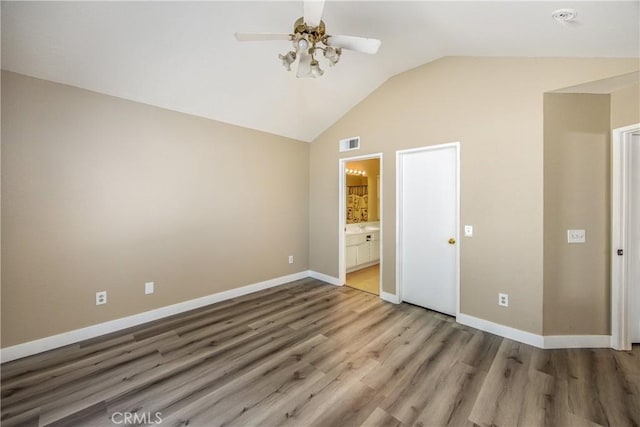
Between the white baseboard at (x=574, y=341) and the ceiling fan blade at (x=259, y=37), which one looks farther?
the white baseboard at (x=574, y=341)

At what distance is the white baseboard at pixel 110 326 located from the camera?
7.86 ft

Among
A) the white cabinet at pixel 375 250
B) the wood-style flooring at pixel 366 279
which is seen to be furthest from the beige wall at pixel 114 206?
the white cabinet at pixel 375 250

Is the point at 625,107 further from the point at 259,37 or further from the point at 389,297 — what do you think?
the point at 259,37

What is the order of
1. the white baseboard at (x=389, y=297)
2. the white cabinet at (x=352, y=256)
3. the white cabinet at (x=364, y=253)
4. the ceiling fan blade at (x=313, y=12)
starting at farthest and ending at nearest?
the white cabinet at (x=364, y=253), the white cabinet at (x=352, y=256), the white baseboard at (x=389, y=297), the ceiling fan blade at (x=313, y=12)

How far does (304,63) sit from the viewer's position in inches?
83.9

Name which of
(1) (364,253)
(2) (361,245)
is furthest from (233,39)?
(1) (364,253)

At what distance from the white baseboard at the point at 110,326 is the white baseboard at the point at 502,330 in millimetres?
2957

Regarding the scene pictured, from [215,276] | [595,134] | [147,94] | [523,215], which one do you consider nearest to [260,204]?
[215,276]

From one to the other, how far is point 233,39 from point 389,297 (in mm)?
3722

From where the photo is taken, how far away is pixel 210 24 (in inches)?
92.9

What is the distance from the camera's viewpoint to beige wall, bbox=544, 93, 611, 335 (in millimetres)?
2564

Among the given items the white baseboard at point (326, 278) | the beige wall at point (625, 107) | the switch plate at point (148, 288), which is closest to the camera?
the beige wall at point (625, 107)

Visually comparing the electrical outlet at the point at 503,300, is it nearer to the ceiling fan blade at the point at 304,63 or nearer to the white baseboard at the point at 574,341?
the white baseboard at the point at 574,341

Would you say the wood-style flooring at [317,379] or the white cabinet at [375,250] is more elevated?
the white cabinet at [375,250]
